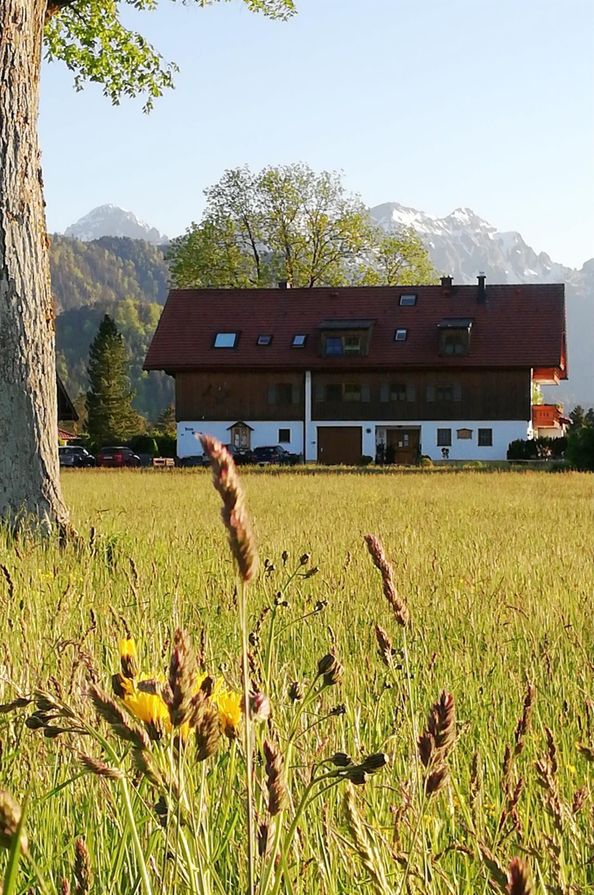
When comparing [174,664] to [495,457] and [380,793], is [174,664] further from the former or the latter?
[495,457]

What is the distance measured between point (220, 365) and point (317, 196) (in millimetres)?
11694

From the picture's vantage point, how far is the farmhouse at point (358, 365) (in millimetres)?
55344

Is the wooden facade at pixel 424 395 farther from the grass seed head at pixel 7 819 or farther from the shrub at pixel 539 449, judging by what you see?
the grass seed head at pixel 7 819

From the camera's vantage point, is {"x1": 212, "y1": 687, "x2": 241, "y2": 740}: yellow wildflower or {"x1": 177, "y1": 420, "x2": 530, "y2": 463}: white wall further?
{"x1": 177, "y1": 420, "x2": 530, "y2": 463}: white wall

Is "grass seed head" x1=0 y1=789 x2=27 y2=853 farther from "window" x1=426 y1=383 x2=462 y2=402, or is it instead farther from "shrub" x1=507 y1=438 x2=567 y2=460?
"window" x1=426 y1=383 x2=462 y2=402

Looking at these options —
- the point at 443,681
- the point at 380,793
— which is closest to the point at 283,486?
the point at 443,681

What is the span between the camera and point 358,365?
183ft

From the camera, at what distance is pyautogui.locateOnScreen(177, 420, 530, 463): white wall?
181 feet

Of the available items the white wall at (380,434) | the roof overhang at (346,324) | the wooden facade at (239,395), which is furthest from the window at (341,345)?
the white wall at (380,434)

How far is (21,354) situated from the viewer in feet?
26.9

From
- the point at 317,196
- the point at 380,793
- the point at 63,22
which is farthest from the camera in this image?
the point at 317,196

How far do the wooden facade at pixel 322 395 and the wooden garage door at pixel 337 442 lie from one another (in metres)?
0.62

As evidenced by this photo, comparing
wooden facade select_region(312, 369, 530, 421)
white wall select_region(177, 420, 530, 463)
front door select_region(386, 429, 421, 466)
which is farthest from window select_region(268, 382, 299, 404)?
front door select_region(386, 429, 421, 466)

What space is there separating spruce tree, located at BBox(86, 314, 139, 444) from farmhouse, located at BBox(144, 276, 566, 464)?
2650cm
